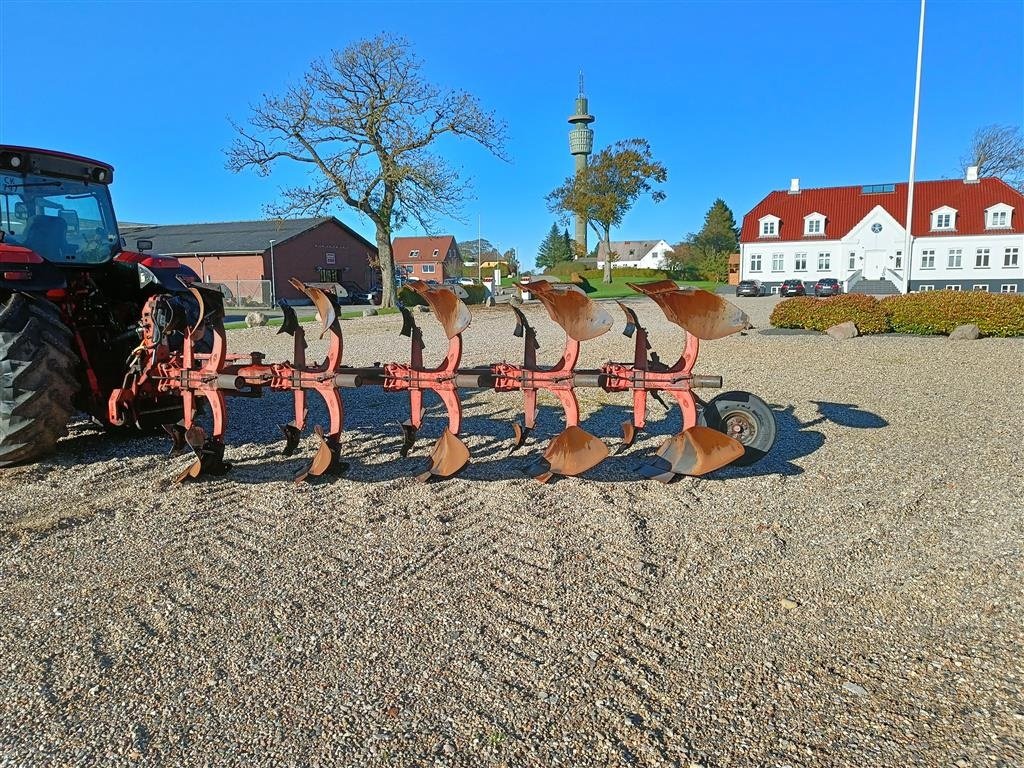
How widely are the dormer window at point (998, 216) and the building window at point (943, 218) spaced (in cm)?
181

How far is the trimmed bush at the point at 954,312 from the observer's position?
14.1m

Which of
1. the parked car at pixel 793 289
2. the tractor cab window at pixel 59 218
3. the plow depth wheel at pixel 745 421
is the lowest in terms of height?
the plow depth wheel at pixel 745 421

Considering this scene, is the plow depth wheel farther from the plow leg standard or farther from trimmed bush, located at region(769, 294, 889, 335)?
trimmed bush, located at region(769, 294, 889, 335)

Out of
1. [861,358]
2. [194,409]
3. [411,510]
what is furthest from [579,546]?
[861,358]

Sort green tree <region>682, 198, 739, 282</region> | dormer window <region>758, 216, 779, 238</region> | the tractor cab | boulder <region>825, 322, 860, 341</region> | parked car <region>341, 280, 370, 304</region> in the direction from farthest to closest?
green tree <region>682, 198, 739, 282</region> → dormer window <region>758, 216, 779, 238</region> → parked car <region>341, 280, 370, 304</region> → boulder <region>825, 322, 860, 341</region> → the tractor cab

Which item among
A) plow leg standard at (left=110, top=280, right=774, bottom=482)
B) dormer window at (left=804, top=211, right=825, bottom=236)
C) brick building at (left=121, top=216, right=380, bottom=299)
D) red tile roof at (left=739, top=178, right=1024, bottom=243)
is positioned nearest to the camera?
plow leg standard at (left=110, top=280, right=774, bottom=482)

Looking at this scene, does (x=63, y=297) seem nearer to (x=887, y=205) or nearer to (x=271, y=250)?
(x=271, y=250)

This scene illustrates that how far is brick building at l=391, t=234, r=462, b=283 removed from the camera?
7188 centimetres

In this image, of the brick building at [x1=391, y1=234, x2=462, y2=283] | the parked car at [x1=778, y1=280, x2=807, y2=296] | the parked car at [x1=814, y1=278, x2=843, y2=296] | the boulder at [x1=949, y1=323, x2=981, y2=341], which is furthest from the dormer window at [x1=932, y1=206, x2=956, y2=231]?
the brick building at [x1=391, y1=234, x2=462, y2=283]

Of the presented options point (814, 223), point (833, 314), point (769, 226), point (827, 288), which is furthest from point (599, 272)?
point (833, 314)

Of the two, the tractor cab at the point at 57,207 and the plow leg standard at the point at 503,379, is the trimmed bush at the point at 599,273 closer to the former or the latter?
the tractor cab at the point at 57,207

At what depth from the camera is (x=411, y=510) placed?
451 cm

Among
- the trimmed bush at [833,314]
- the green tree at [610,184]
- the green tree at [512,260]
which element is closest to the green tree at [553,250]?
the green tree at [512,260]

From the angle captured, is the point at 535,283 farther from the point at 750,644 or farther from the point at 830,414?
the point at 830,414
